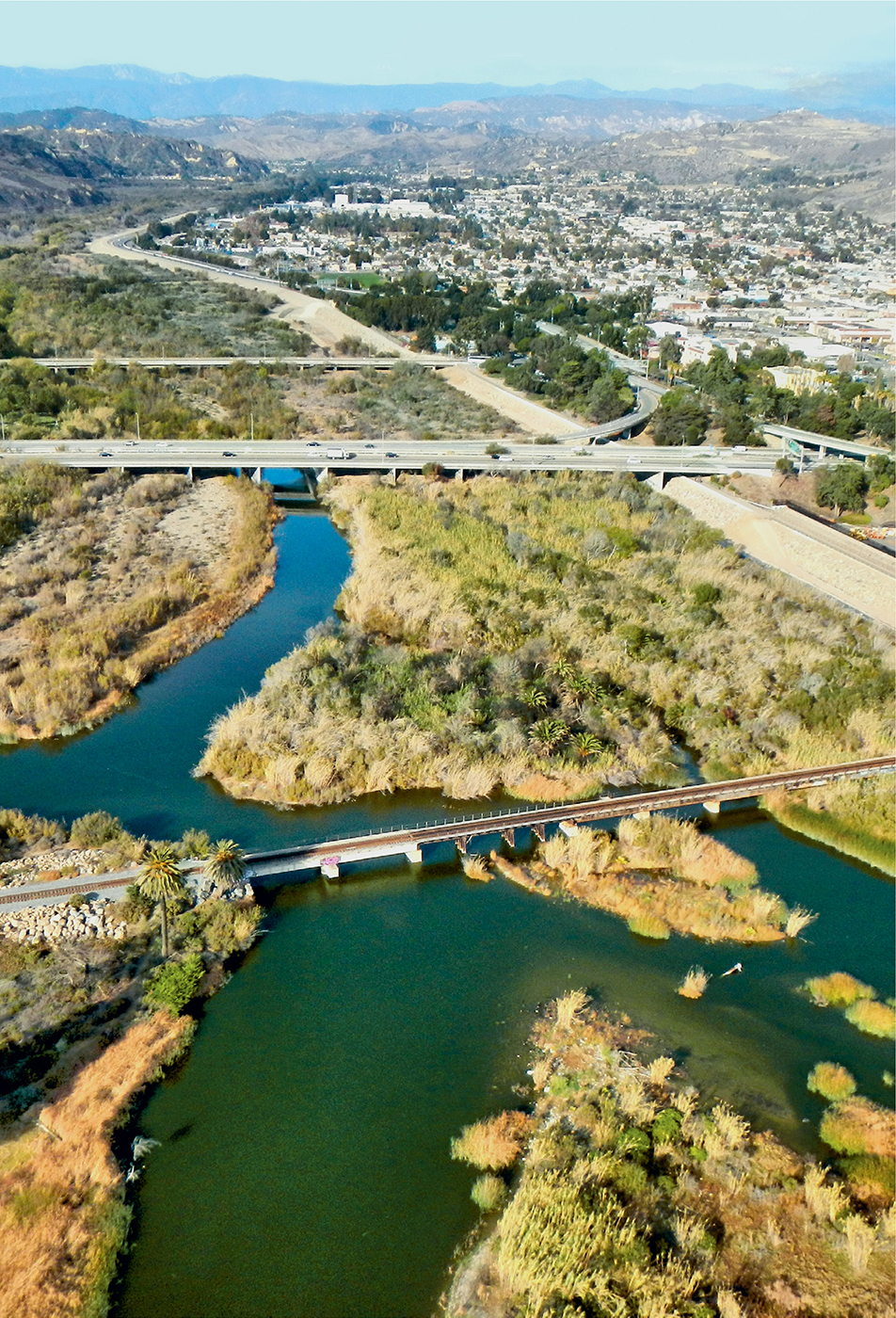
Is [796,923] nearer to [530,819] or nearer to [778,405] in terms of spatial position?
[530,819]

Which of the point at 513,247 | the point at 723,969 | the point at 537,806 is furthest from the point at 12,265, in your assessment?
the point at 723,969

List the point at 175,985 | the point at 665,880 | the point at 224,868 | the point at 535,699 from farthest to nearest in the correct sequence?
1. the point at 535,699
2. the point at 665,880
3. the point at 224,868
4. the point at 175,985

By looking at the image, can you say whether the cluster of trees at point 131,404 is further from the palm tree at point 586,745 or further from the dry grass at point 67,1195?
the dry grass at point 67,1195

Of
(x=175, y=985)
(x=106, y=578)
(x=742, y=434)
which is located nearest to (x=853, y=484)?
(x=742, y=434)

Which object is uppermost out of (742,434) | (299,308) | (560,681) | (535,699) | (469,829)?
(299,308)

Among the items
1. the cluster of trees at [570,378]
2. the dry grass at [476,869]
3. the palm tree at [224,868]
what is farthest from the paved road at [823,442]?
the palm tree at [224,868]

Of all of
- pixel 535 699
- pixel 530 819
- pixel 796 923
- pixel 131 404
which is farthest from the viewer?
pixel 131 404

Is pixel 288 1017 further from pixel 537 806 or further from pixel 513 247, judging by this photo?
pixel 513 247
